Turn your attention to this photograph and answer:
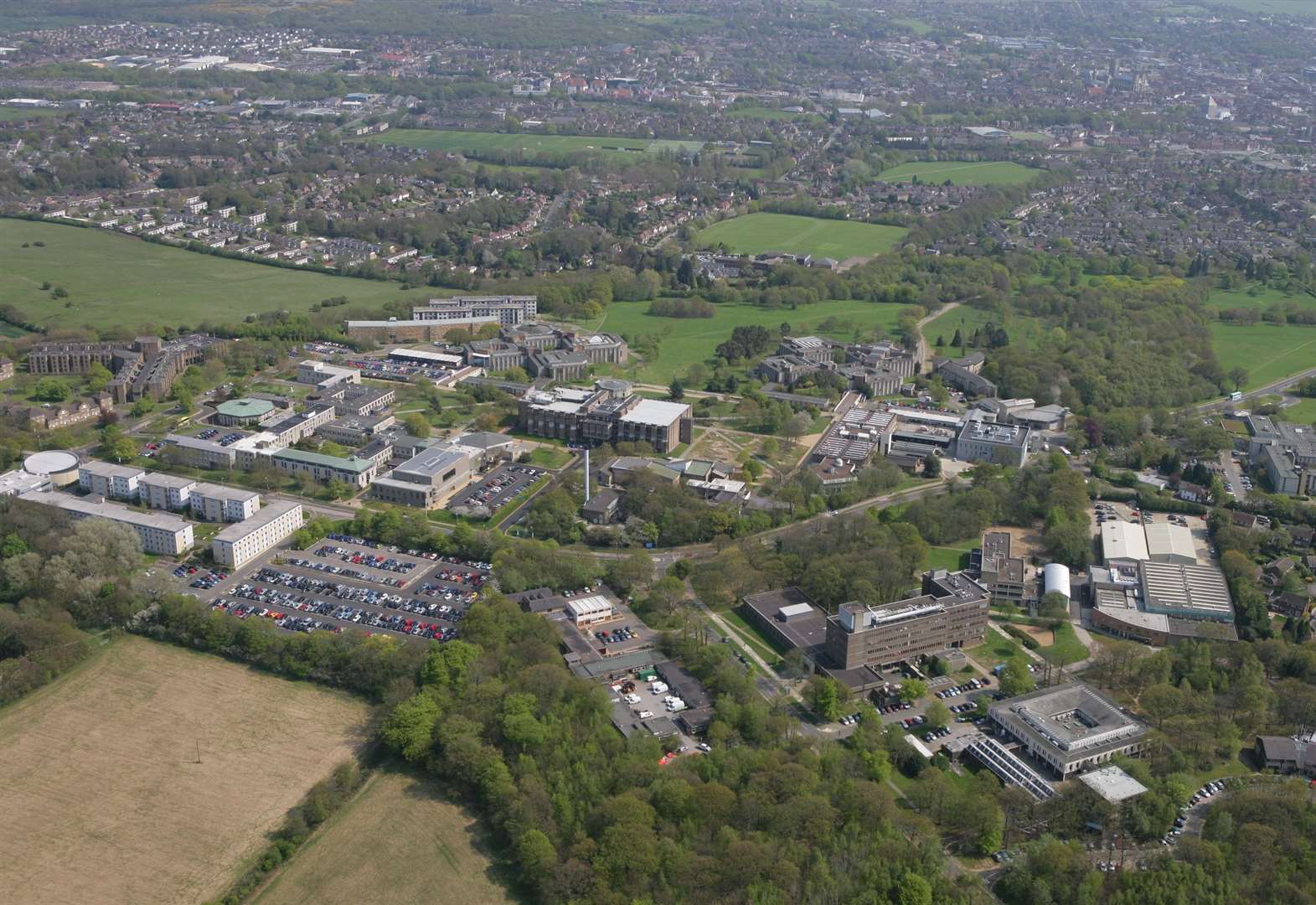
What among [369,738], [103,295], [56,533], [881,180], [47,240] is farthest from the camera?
[881,180]

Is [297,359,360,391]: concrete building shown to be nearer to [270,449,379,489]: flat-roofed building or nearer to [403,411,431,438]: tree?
[403,411,431,438]: tree

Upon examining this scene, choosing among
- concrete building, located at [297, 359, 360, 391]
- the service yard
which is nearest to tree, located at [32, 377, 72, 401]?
concrete building, located at [297, 359, 360, 391]

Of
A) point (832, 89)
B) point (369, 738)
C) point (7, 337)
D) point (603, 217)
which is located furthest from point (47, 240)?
point (832, 89)

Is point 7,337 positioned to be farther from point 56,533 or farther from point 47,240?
point 56,533

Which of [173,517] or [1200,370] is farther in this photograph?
[1200,370]

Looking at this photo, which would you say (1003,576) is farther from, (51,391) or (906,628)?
(51,391)

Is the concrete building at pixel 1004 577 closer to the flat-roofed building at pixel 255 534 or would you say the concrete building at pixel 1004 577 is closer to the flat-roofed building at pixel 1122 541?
the flat-roofed building at pixel 1122 541
